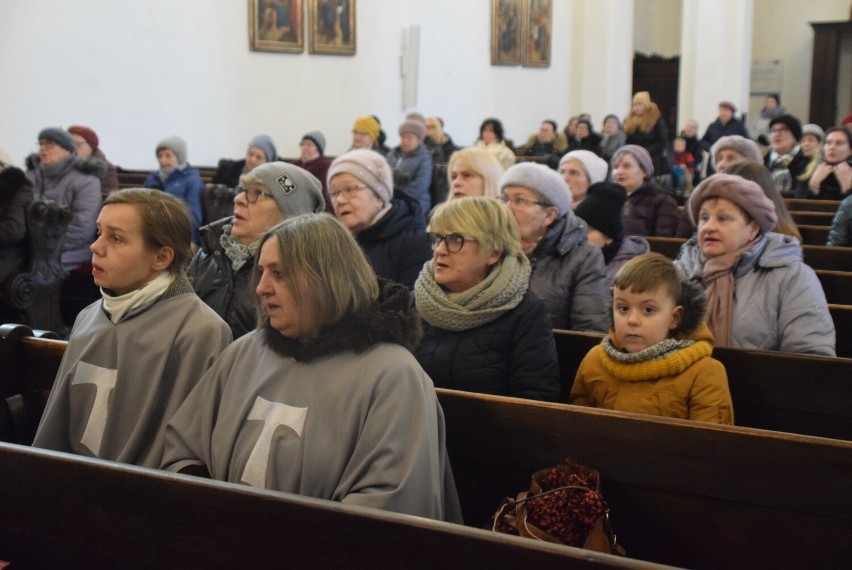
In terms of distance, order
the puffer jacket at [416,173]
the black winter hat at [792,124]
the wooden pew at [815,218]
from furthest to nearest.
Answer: the puffer jacket at [416,173] < the black winter hat at [792,124] < the wooden pew at [815,218]

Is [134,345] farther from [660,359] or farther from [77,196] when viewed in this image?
[77,196]

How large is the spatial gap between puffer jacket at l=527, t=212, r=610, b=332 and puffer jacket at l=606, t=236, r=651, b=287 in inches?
12.6

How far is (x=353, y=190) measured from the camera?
4.11 m

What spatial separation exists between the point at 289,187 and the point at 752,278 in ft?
5.47

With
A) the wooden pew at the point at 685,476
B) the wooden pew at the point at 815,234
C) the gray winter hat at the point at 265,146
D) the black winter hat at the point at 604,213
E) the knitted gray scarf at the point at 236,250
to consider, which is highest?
the gray winter hat at the point at 265,146

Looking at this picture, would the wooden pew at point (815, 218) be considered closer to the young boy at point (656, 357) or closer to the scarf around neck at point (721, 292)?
the scarf around neck at point (721, 292)

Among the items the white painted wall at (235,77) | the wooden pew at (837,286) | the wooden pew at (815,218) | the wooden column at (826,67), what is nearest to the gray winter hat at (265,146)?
the white painted wall at (235,77)

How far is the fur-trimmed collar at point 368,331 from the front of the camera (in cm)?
217

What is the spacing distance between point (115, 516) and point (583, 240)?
7.62 ft

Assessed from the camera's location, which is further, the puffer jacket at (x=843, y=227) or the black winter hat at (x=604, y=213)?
the puffer jacket at (x=843, y=227)

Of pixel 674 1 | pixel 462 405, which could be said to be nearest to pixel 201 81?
pixel 462 405

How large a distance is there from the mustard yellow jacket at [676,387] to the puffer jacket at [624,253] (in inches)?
51.2

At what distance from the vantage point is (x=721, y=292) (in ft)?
11.1

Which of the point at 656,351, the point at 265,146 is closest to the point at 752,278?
the point at 656,351
